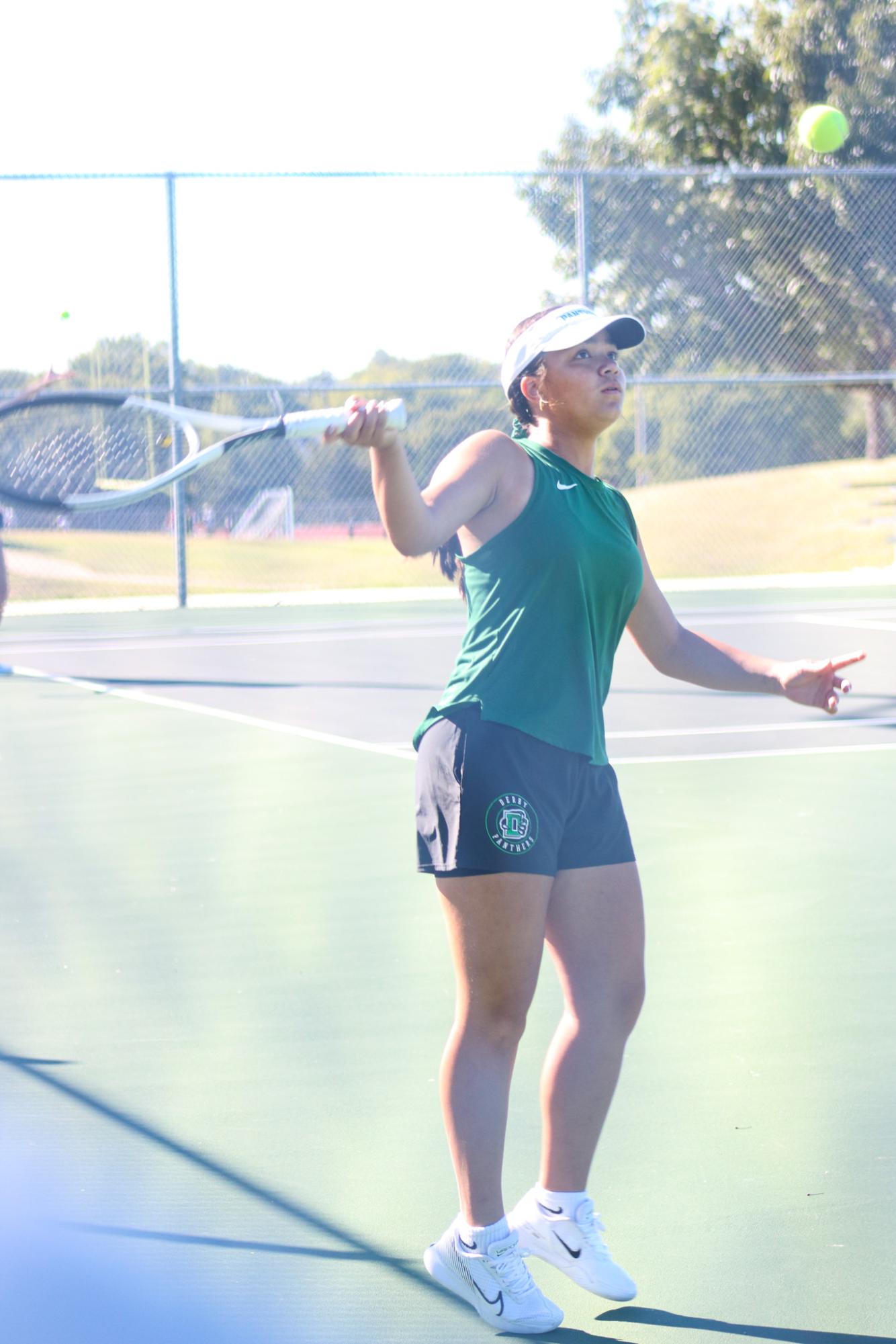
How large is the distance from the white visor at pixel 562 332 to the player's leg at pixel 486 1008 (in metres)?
0.83

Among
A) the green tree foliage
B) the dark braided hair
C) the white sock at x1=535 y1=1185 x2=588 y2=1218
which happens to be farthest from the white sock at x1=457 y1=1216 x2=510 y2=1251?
the green tree foliage

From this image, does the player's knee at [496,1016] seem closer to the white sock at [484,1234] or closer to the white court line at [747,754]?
the white sock at [484,1234]

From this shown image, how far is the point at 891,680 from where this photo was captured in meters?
10.3

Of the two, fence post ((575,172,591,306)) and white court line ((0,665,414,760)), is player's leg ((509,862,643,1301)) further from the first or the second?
fence post ((575,172,591,306))

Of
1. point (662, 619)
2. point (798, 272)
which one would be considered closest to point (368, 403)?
point (662, 619)

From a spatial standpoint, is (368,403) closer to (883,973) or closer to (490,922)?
(490,922)

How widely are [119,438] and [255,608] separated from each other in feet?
37.3

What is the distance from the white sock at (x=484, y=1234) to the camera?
2746mm

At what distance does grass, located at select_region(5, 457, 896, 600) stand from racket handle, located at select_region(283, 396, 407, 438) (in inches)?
363

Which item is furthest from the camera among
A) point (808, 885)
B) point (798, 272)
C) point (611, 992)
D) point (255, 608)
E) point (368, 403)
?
point (798, 272)

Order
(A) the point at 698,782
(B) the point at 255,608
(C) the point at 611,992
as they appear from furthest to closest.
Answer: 1. (B) the point at 255,608
2. (A) the point at 698,782
3. (C) the point at 611,992

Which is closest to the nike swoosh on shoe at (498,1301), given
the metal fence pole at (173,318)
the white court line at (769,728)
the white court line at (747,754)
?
the white court line at (747,754)

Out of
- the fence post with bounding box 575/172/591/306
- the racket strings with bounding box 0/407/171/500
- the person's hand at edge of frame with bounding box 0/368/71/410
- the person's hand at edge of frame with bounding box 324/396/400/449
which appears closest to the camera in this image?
the person's hand at edge of frame with bounding box 324/396/400/449

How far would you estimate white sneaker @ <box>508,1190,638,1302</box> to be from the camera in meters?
2.76
